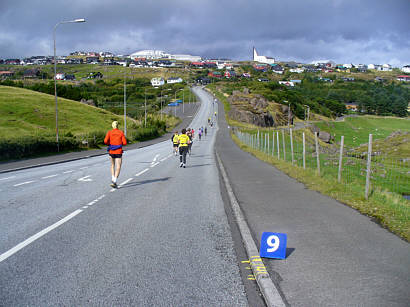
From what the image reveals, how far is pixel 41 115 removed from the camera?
66375 millimetres

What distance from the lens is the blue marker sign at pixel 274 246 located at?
5.12 metres

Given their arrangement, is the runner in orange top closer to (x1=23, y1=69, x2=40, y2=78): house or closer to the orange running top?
the orange running top

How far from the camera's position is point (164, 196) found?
10.5 meters

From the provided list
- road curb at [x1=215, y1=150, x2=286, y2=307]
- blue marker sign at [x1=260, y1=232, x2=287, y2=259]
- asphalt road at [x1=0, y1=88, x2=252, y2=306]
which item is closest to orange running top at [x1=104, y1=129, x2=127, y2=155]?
asphalt road at [x1=0, y1=88, x2=252, y2=306]

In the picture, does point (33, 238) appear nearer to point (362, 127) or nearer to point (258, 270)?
point (258, 270)

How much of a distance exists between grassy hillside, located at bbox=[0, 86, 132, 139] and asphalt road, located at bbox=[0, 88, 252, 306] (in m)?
48.3

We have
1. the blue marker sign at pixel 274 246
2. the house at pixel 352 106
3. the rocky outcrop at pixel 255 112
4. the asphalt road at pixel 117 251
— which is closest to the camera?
the asphalt road at pixel 117 251

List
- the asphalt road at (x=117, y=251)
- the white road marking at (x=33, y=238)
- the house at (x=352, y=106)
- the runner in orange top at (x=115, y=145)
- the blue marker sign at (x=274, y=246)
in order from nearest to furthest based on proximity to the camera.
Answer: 1. the asphalt road at (x=117, y=251)
2. the blue marker sign at (x=274, y=246)
3. the white road marking at (x=33, y=238)
4. the runner in orange top at (x=115, y=145)
5. the house at (x=352, y=106)

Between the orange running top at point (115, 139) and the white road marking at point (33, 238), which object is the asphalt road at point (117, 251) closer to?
the white road marking at point (33, 238)

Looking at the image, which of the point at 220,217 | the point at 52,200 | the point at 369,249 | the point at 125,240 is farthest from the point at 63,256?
the point at 52,200

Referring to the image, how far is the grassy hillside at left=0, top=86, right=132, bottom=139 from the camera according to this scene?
58688 millimetres

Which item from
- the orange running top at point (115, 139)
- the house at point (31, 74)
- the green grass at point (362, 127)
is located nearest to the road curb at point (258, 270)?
the orange running top at point (115, 139)

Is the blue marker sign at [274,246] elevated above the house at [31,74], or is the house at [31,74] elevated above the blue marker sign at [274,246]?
the house at [31,74]

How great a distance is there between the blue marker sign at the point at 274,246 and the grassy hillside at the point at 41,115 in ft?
173
